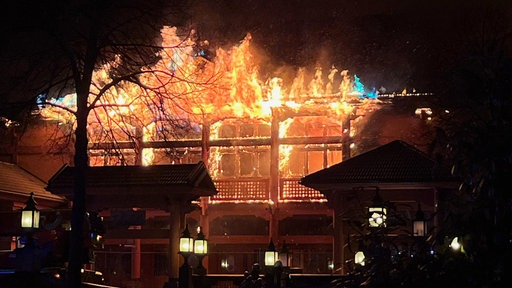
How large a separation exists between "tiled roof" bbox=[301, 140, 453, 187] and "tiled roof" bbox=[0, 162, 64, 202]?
11041 millimetres

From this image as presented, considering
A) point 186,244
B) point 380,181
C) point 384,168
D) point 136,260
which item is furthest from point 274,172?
point 136,260

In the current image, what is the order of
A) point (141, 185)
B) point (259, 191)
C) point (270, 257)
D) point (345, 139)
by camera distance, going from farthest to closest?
point (259, 191)
point (345, 139)
point (141, 185)
point (270, 257)

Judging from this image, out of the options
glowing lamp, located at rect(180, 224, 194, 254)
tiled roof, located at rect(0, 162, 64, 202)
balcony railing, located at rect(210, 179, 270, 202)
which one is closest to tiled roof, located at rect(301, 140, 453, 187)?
balcony railing, located at rect(210, 179, 270, 202)

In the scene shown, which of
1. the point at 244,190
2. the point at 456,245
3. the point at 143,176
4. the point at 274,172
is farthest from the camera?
the point at 244,190

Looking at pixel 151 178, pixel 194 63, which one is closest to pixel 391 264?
pixel 151 178

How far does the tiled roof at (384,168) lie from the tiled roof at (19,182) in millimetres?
11041

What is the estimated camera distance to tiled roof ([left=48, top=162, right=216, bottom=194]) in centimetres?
2014

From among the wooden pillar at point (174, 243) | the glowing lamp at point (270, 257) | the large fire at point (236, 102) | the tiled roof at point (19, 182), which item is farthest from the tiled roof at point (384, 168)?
the tiled roof at point (19, 182)

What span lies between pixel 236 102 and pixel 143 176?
15.9 feet

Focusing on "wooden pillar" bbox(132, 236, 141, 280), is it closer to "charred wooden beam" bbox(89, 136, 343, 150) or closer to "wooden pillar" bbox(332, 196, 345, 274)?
"charred wooden beam" bbox(89, 136, 343, 150)

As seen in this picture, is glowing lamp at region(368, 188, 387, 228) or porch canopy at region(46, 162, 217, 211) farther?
porch canopy at region(46, 162, 217, 211)

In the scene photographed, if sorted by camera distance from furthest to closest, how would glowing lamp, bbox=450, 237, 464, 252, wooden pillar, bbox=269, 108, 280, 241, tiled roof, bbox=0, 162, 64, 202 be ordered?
tiled roof, bbox=0, 162, 64, 202, wooden pillar, bbox=269, 108, 280, 241, glowing lamp, bbox=450, 237, 464, 252

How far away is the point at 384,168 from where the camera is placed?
66.0ft

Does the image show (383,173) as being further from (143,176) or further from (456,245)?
(456,245)
